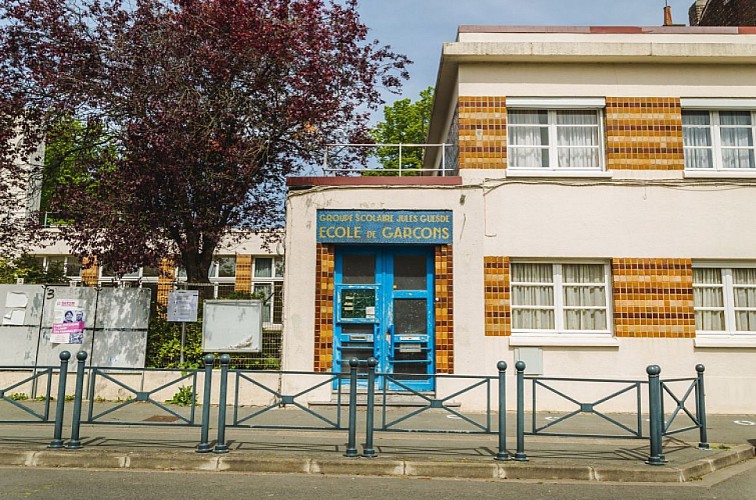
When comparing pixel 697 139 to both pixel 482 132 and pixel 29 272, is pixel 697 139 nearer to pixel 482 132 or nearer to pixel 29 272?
pixel 482 132

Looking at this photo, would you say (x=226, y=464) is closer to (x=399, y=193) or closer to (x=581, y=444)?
(x=581, y=444)

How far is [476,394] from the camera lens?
11.0 m

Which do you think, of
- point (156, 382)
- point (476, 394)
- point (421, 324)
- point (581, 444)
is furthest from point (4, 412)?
point (581, 444)

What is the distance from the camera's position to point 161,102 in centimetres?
1154

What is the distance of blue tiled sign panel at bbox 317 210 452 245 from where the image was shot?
37.0ft

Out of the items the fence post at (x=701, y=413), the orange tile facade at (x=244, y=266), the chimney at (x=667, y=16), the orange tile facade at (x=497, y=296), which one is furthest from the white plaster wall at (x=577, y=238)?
the orange tile facade at (x=244, y=266)

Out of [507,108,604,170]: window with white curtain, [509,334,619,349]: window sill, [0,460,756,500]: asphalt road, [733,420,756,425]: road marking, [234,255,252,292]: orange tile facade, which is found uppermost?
[507,108,604,170]: window with white curtain

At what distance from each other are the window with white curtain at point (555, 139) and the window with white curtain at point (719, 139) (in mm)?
1674

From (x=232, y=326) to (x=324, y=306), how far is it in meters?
1.65

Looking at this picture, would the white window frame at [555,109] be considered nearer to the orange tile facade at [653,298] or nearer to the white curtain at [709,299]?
the orange tile facade at [653,298]

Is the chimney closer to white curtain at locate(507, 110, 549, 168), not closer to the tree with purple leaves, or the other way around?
white curtain at locate(507, 110, 549, 168)

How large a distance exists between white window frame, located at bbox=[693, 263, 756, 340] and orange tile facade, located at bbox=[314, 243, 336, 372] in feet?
21.0

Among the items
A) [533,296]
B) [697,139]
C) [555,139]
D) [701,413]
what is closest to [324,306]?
[533,296]

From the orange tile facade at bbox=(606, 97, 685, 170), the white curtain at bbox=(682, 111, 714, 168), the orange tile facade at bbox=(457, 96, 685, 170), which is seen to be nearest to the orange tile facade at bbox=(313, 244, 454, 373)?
the orange tile facade at bbox=(457, 96, 685, 170)
